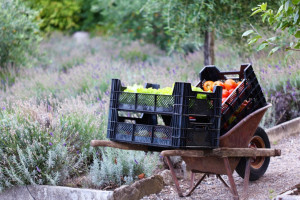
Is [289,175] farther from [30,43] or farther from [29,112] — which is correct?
[30,43]

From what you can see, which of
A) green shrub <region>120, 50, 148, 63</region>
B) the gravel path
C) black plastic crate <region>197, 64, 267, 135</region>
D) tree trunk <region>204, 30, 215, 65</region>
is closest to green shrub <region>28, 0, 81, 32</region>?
green shrub <region>120, 50, 148, 63</region>

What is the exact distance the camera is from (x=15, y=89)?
7.70 meters

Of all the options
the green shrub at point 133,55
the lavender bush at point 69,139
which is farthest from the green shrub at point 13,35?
the lavender bush at point 69,139

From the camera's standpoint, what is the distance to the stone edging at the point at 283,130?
5.86 m

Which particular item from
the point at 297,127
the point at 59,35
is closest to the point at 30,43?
the point at 59,35

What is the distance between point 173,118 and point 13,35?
24.1 ft

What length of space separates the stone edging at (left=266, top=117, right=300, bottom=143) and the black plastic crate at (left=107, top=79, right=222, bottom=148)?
2.66 m

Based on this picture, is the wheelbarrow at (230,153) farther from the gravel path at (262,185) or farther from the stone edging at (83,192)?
the stone edging at (83,192)

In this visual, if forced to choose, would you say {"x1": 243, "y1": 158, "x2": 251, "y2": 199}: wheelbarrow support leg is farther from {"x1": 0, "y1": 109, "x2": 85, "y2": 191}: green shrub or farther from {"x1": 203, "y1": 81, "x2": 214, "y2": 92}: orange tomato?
{"x1": 0, "y1": 109, "x2": 85, "y2": 191}: green shrub

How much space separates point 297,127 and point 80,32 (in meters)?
12.8

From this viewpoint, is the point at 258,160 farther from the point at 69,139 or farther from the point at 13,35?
the point at 13,35

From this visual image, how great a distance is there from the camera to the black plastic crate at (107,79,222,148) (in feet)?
10.5

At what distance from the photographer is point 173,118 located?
3.20 m

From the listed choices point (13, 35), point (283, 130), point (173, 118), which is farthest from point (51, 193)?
point (13, 35)
